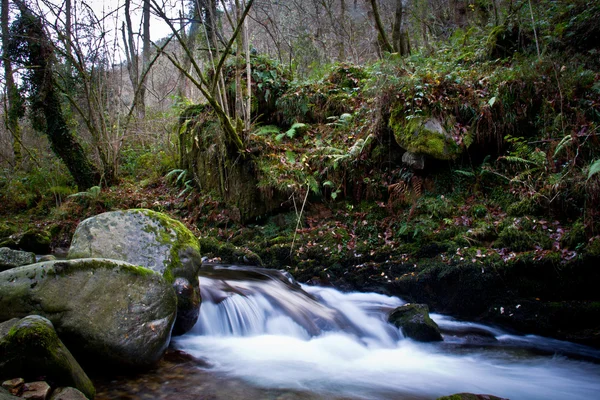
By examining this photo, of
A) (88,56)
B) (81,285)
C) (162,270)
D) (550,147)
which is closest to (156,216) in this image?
(162,270)

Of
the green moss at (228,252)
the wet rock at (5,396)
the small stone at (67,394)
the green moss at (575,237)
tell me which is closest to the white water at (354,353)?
the green moss at (575,237)

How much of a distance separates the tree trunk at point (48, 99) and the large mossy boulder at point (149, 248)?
7821 millimetres

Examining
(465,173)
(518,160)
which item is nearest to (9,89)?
(465,173)

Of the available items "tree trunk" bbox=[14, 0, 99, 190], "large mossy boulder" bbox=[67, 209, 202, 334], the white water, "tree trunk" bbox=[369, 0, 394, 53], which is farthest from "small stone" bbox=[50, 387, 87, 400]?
"tree trunk" bbox=[14, 0, 99, 190]

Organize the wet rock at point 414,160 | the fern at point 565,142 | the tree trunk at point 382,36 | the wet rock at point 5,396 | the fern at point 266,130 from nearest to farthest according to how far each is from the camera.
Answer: the wet rock at point 5,396, the fern at point 565,142, the wet rock at point 414,160, the fern at point 266,130, the tree trunk at point 382,36

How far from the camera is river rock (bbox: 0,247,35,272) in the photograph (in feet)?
16.8

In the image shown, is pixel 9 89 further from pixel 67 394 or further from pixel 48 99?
pixel 67 394

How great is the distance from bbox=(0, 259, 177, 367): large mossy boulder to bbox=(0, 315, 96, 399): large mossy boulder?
1.70ft

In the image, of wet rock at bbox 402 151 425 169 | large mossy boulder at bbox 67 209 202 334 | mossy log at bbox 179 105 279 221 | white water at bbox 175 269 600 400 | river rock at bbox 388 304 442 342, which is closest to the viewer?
white water at bbox 175 269 600 400

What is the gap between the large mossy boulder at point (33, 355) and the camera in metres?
2.63

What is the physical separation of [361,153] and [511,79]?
9.90ft

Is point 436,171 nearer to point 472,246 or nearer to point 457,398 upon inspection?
point 472,246

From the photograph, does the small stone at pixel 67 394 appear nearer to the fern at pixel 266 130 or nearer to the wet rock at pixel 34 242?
the fern at pixel 266 130

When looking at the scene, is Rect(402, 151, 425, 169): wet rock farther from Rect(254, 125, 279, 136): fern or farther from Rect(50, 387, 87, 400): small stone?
Rect(50, 387, 87, 400): small stone
